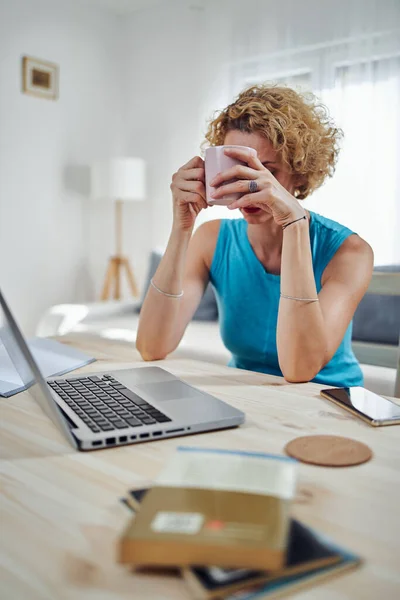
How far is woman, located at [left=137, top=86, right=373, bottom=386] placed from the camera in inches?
43.5

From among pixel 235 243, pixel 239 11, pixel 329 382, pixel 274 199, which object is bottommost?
pixel 329 382

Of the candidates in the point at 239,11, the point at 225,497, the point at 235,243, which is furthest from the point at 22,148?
the point at 225,497

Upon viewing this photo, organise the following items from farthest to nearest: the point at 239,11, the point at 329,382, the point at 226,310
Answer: the point at 239,11, the point at 226,310, the point at 329,382

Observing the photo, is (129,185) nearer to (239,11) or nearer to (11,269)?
(11,269)

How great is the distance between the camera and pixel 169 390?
2.87ft

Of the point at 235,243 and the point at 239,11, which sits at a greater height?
the point at 239,11

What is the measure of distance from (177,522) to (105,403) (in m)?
0.39

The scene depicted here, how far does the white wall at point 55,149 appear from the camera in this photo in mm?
3879

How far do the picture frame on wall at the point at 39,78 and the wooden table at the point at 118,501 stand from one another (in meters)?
3.55

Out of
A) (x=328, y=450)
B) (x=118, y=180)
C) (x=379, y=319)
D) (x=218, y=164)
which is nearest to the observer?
(x=328, y=450)

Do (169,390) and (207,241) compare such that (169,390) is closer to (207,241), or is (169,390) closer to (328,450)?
(328,450)

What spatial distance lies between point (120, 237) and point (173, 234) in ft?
10.4

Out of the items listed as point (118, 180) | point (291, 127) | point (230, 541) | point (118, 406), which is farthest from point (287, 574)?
point (118, 180)

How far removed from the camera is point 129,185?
400 centimetres
